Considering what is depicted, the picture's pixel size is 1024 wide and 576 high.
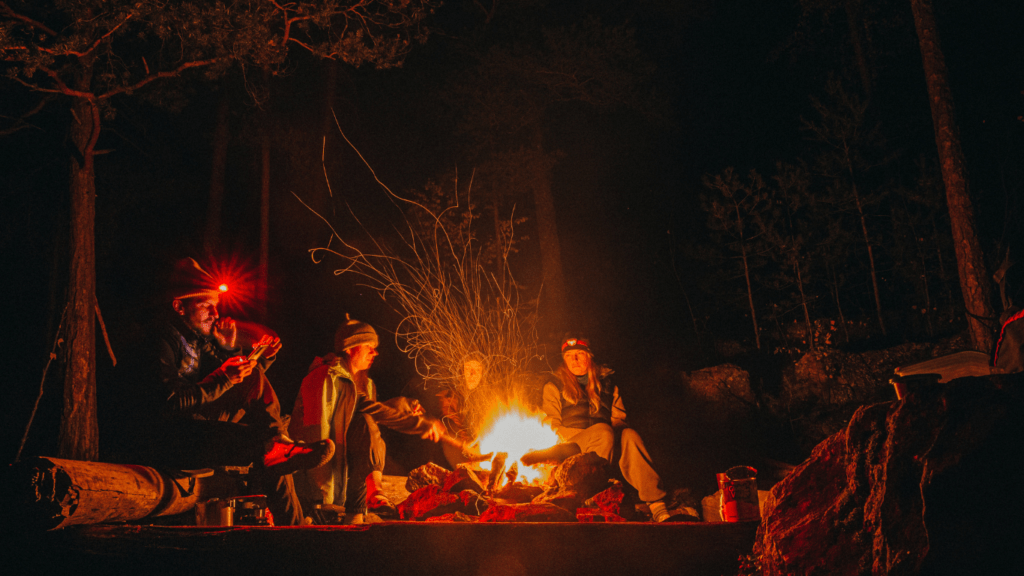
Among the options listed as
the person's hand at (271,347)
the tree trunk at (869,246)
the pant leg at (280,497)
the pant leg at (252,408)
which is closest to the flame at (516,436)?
the pant leg at (280,497)

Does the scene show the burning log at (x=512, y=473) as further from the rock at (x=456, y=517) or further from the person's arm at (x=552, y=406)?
the person's arm at (x=552, y=406)

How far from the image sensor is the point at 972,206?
21.6ft

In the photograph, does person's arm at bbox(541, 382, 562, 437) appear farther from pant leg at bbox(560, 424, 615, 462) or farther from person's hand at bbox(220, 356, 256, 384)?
person's hand at bbox(220, 356, 256, 384)

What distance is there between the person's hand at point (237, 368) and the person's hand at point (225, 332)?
0.28m

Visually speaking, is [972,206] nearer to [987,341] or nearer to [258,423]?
[987,341]

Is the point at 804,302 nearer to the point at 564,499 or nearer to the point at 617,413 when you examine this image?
the point at 617,413

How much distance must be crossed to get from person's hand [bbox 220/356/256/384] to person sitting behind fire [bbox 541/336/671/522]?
2987 millimetres

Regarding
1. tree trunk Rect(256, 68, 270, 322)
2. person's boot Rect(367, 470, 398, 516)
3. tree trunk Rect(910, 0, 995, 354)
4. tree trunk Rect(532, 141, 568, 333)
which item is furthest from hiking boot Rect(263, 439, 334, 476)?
tree trunk Rect(256, 68, 270, 322)

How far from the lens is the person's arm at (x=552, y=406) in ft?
21.7

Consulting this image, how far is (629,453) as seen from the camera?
6.00 m

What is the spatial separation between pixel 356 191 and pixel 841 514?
13.9m

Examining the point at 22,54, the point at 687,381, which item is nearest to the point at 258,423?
the point at 22,54

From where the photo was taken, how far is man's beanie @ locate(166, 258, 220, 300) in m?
5.86

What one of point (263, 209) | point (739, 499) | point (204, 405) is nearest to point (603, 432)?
point (739, 499)
